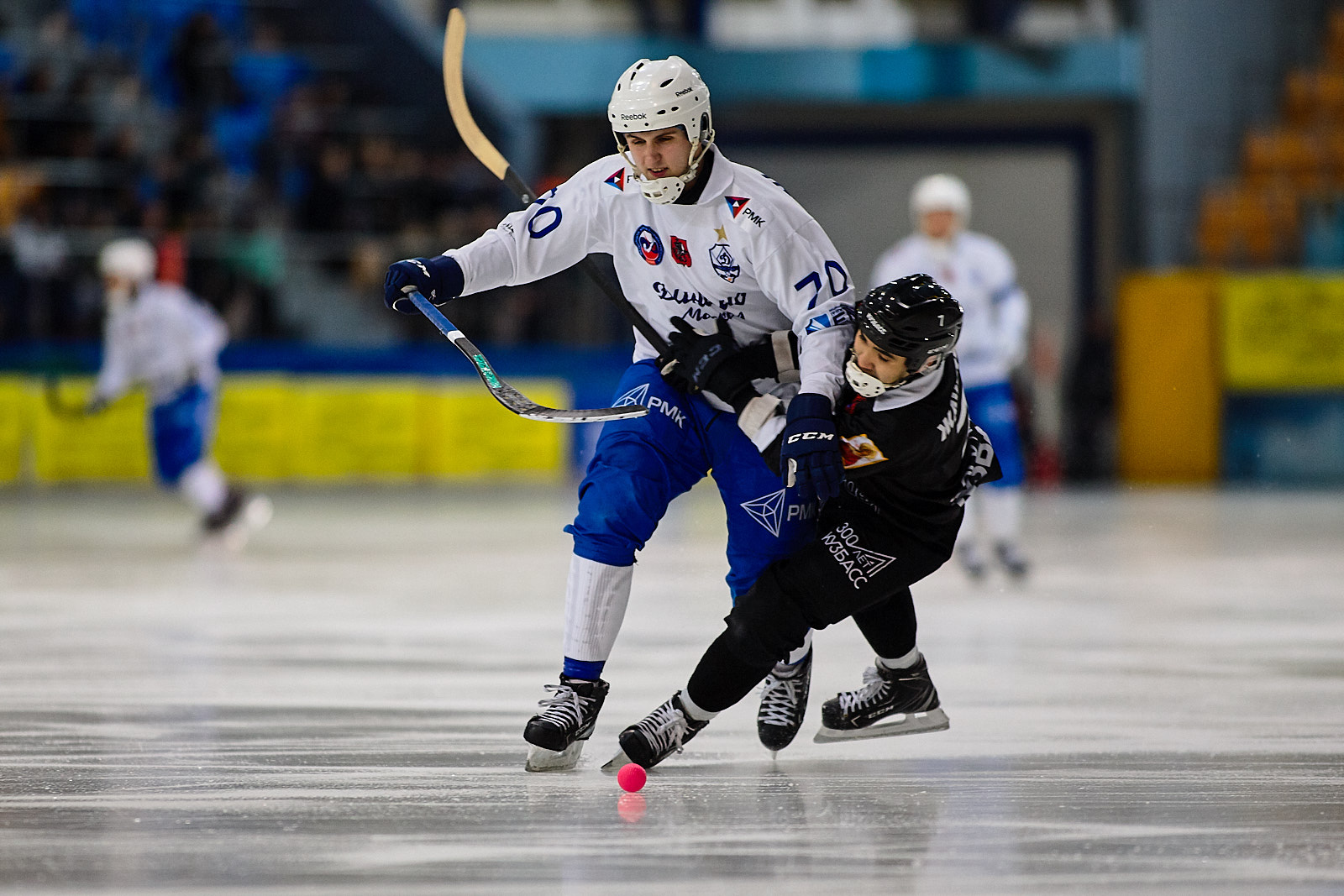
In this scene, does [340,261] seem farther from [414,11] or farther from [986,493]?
[986,493]

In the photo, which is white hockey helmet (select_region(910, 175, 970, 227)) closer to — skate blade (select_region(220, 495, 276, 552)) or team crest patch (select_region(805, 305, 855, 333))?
skate blade (select_region(220, 495, 276, 552))

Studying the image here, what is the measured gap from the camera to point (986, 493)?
867 centimetres

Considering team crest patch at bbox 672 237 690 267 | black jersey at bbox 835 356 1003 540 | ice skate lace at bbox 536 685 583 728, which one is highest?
team crest patch at bbox 672 237 690 267

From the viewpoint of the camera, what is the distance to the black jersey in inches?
156

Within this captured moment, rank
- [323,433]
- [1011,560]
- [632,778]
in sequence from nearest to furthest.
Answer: [632,778] < [1011,560] < [323,433]

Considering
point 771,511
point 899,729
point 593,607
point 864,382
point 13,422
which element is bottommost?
point 13,422

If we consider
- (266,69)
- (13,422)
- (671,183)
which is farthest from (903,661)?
(266,69)

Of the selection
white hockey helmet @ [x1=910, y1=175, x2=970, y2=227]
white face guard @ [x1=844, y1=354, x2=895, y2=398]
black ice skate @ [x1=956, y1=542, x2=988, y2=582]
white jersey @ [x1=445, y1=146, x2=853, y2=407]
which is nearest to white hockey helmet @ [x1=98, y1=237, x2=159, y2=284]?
white hockey helmet @ [x1=910, y1=175, x2=970, y2=227]

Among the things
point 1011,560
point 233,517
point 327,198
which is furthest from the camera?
point 327,198

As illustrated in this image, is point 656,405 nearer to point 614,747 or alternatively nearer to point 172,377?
point 614,747

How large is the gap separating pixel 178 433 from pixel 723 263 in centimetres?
720

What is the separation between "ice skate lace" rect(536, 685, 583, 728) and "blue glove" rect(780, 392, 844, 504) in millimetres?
693

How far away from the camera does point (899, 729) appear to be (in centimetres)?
444

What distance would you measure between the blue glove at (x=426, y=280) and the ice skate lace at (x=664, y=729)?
112 cm
